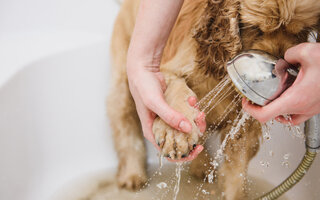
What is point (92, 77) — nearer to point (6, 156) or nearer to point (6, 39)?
point (6, 39)

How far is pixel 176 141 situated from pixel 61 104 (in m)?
0.70

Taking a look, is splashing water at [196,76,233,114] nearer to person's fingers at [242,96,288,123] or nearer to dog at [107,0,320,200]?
dog at [107,0,320,200]

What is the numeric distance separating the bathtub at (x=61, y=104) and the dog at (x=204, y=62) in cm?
9

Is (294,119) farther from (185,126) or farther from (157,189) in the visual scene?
(157,189)

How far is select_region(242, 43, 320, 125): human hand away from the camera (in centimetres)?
68

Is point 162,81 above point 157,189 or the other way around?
above

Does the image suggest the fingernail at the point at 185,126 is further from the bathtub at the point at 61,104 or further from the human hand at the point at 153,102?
the bathtub at the point at 61,104

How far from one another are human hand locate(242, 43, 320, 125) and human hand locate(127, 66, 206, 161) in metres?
0.19

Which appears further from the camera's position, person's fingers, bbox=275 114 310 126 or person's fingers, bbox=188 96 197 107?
person's fingers, bbox=188 96 197 107

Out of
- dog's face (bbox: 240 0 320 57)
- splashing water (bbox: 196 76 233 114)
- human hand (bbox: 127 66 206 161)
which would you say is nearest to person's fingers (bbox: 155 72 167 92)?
human hand (bbox: 127 66 206 161)

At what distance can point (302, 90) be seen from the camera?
0.68 metres

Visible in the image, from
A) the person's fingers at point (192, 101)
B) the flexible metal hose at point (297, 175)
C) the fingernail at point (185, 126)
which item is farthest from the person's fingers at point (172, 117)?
the flexible metal hose at point (297, 175)

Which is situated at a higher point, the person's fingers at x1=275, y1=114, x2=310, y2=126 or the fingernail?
the fingernail

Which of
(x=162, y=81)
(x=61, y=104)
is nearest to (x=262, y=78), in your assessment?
(x=162, y=81)
